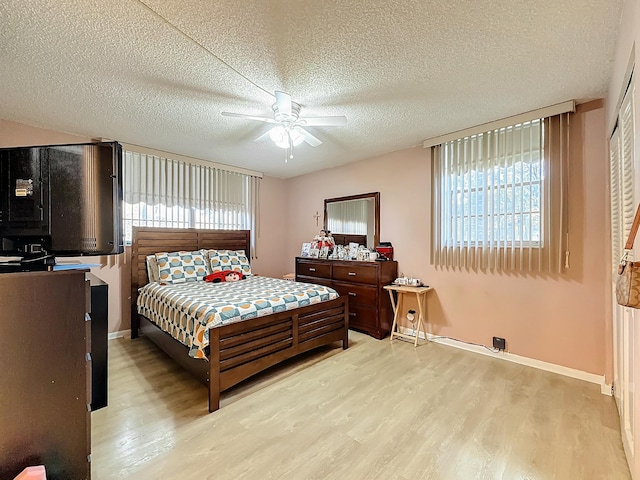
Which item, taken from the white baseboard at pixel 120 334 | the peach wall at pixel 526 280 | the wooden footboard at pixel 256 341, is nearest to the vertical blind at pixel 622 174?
the peach wall at pixel 526 280

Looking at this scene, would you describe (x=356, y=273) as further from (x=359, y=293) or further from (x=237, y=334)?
(x=237, y=334)

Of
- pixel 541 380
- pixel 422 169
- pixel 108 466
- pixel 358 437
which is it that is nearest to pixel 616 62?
pixel 422 169

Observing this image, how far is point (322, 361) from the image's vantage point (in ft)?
9.42

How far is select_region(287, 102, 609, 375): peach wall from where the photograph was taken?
2.43 meters

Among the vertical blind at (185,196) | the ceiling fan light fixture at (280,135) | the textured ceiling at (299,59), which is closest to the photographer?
the textured ceiling at (299,59)

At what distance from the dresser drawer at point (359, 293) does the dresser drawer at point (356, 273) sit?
8 centimetres

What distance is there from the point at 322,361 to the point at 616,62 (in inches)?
124

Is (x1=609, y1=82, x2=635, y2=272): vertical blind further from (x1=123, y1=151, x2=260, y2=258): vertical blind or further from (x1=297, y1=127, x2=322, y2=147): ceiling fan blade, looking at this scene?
(x1=123, y1=151, x2=260, y2=258): vertical blind

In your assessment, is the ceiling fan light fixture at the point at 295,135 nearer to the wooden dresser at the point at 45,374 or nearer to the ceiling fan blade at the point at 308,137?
the ceiling fan blade at the point at 308,137

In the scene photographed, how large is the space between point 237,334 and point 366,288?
188 centimetres

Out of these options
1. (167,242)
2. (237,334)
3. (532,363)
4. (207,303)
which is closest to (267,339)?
(237,334)

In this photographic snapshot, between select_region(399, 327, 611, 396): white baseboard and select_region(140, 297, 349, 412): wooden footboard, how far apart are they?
3.97 feet

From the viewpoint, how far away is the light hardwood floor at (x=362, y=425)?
1531mm

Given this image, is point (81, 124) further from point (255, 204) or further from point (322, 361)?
point (322, 361)
